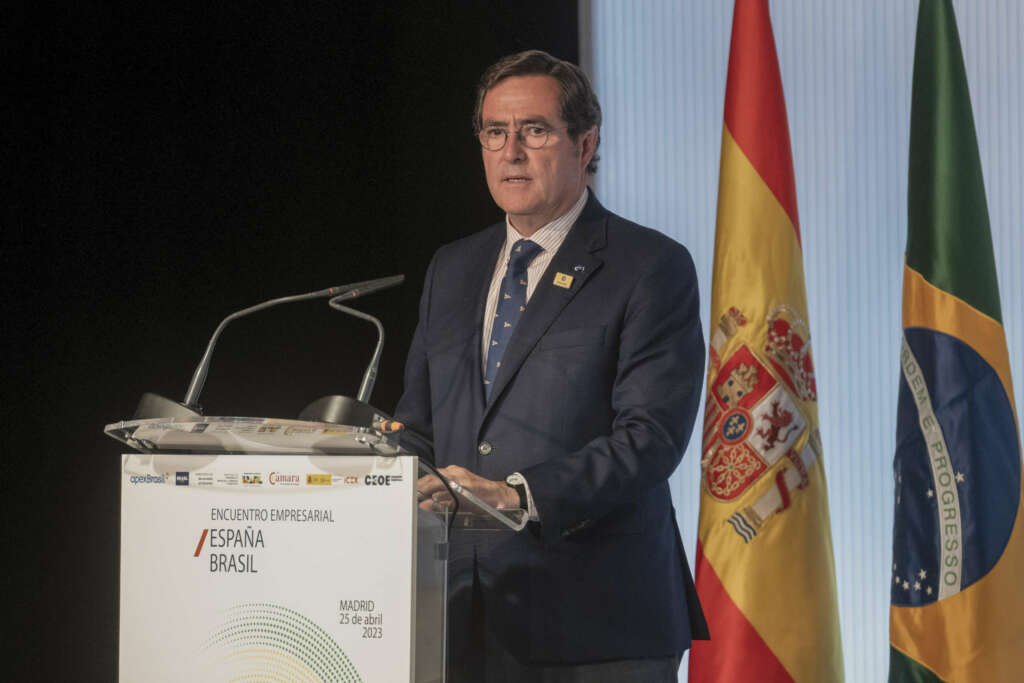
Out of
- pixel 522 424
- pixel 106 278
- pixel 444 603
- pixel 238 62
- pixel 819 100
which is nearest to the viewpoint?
pixel 444 603

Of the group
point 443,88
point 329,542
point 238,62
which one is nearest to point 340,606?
point 329,542

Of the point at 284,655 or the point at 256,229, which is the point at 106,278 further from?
the point at 284,655

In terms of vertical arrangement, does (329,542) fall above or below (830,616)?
above

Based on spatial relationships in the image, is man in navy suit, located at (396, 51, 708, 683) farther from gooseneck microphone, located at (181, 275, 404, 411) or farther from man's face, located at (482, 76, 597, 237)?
gooseneck microphone, located at (181, 275, 404, 411)

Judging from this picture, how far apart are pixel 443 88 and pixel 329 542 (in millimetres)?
2552

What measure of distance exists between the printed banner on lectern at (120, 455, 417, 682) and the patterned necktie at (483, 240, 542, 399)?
1.87ft

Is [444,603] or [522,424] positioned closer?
[444,603]

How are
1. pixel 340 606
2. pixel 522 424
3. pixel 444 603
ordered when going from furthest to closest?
pixel 522 424, pixel 444 603, pixel 340 606

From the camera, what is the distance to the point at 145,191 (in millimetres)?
2852

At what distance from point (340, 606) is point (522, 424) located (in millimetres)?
573

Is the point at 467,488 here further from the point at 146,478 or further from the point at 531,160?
the point at 531,160

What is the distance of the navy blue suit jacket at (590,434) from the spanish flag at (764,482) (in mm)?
1208

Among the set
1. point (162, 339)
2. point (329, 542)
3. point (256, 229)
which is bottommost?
point (329, 542)

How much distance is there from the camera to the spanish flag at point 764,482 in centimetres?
311
